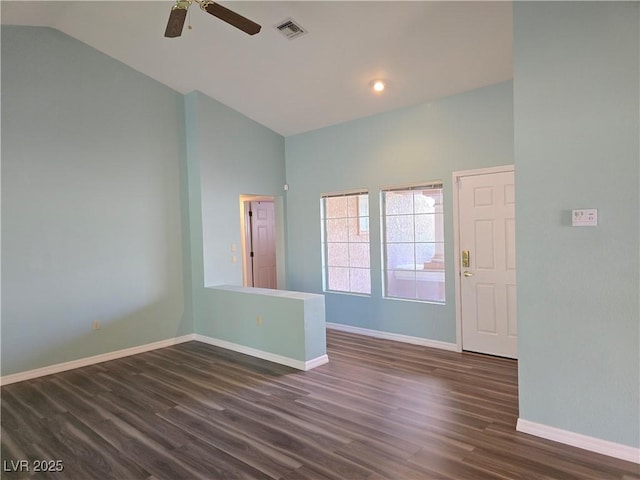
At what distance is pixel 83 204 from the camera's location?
14.7 ft

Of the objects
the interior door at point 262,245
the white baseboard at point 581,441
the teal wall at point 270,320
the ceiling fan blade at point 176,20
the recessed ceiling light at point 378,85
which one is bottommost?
the white baseboard at point 581,441

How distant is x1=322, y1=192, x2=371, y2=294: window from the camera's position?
17.9 feet

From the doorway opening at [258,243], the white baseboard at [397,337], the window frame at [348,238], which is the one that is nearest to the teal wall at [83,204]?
the window frame at [348,238]

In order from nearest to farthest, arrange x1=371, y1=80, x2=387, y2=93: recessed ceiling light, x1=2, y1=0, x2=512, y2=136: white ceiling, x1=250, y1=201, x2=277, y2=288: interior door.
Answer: x1=2, y1=0, x2=512, y2=136: white ceiling
x1=371, y1=80, x2=387, y2=93: recessed ceiling light
x1=250, y1=201, x2=277, y2=288: interior door

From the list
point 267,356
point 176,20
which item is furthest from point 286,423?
point 176,20

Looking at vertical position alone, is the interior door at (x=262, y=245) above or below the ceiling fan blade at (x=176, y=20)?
below

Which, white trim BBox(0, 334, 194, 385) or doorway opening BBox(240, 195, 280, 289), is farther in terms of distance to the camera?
doorway opening BBox(240, 195, 280, 289)

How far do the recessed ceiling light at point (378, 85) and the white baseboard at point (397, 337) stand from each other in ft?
9.46

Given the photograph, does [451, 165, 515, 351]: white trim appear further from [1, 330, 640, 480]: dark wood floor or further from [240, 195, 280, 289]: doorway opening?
[240, 195, 280, 289]: doorway opening

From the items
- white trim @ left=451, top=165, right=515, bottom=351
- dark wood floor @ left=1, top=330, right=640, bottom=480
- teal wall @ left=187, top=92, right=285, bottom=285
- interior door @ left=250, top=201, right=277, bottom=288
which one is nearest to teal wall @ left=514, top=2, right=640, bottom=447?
dark wood floor @ left=1, top=330, right=640, bottom=480

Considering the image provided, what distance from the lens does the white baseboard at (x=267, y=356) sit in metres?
4.20

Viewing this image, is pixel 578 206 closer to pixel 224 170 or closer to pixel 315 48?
pixel 315 48

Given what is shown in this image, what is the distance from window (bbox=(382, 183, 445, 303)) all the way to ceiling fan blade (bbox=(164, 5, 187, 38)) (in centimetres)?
305

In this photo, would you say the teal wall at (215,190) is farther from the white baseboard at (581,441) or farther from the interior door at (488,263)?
the white baseboard at (581,441)
